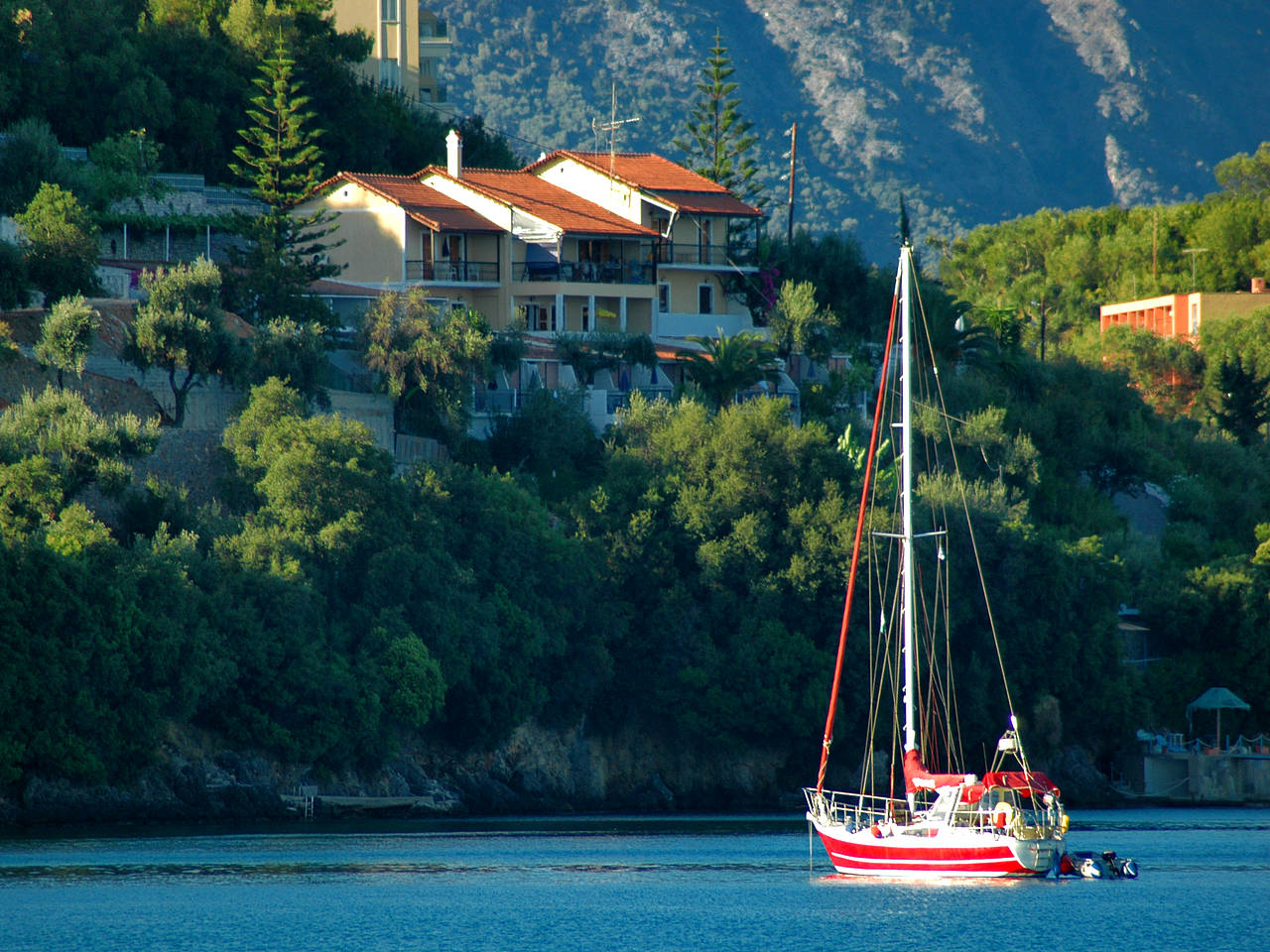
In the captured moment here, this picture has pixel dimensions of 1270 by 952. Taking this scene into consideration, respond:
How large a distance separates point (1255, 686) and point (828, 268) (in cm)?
2602

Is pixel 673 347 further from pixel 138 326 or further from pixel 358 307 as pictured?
pixel 138 326

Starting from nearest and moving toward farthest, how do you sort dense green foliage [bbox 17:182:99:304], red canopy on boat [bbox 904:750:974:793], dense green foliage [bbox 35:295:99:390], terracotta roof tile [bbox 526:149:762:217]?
red canopy on boat [bbox 904:750:974:793] → dense green foliage [bbox 35:295:99:390] → dense green foliage [bbox 17:182:99:304] → terracotta roof tile [bbox 526:149:762:217]

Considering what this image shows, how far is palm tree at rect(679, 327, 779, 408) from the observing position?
74.6 meters

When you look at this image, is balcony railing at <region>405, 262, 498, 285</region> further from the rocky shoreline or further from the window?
the rocky shoreline

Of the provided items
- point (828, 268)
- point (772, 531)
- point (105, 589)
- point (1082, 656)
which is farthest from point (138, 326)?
point (828, 268)

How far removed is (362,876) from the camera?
150ft

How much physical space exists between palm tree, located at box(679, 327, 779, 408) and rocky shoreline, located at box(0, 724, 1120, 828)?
14.9 meters

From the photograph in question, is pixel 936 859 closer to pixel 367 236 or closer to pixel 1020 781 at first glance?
pixel 1020 781

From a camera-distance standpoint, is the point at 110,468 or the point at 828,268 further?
the point at 828,268

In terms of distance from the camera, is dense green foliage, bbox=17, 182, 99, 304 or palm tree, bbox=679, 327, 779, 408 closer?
dense green foliage, bbox=17, 182, 99, 304

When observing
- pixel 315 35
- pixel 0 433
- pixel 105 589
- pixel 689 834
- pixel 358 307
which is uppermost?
pixel 315 35

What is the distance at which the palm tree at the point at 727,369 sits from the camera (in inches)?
2936

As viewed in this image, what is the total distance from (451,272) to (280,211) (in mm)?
8341

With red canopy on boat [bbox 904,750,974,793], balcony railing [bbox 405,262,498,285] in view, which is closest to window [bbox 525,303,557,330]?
balcony railing [bbox 405,262,498,285]
